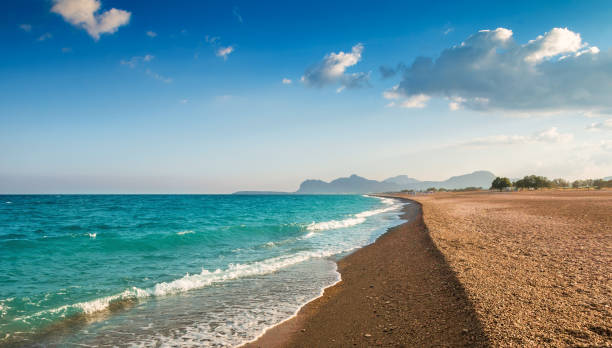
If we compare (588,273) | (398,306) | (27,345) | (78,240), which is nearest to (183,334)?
(27,345)

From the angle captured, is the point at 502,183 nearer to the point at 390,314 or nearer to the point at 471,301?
the point at 471,301

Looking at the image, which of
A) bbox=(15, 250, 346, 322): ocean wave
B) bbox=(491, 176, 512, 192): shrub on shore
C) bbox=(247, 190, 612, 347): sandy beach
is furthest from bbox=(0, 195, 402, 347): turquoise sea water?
bbox=(491, 176, 512, 192): shrub on shore

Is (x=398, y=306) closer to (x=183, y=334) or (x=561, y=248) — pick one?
(x=183, y=334)

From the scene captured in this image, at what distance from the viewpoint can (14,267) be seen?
11.4 metres

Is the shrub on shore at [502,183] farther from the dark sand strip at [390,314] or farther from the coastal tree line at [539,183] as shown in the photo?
the dark sand strip at [390,314]

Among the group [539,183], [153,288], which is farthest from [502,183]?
[153,288]

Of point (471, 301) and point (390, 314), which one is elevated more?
point (471, 301)

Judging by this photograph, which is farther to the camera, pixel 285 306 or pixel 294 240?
pixel 294 240

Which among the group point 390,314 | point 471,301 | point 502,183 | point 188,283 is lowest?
point 188,283

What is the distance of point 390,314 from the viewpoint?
19.7ft

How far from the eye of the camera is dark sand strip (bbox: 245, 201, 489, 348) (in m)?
4.85

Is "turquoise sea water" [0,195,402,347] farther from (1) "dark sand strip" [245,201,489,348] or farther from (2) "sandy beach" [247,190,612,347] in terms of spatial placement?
(2) "sandy beach" [247,190,612,347]

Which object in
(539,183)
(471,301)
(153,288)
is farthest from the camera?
(539,183)

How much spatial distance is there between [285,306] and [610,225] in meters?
16.6
